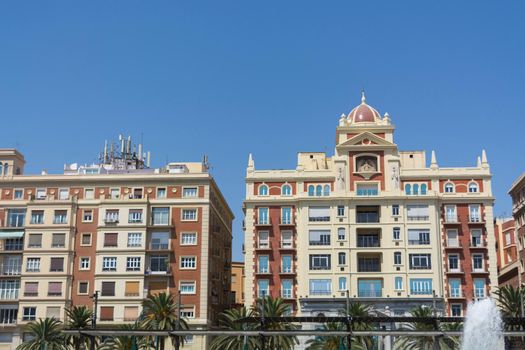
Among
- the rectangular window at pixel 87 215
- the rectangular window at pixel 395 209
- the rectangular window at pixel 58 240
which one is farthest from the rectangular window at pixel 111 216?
the rectangular window at pixel 395 209

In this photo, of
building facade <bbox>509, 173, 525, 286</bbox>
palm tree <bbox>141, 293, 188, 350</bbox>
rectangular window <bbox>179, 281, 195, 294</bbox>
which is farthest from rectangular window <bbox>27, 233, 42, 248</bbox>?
building facade <bbox>509, 173, 525, 286</bbox>

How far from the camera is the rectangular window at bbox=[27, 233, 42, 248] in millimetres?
86625

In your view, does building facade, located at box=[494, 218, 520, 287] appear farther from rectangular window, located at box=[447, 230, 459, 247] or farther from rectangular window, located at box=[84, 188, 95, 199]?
rectangular window, located at box=[84, 188, 95, 199]

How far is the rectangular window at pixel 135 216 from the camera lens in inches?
3393

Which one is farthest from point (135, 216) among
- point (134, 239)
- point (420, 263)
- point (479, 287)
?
point (479, 287)

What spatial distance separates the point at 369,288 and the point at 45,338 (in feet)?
109

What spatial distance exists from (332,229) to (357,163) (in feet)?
27.1

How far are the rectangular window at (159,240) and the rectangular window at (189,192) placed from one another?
4.91 m

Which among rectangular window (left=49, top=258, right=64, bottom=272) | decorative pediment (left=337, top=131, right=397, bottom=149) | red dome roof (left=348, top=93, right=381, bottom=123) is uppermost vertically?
red dome roof (left=348, top=93, right=381, bottom=123)

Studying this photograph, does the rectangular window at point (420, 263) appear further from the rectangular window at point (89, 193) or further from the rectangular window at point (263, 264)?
the rectangular window at point (89, 193)

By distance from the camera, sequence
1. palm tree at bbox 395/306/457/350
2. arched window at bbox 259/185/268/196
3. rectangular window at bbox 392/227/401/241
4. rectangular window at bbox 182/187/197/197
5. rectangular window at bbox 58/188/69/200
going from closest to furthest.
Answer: palm tree at bbox 395/306/457/350 < rectangular window at bbox 392/227/401/241 < arched window at bbox 259/185/268/196 < rectangular window at bbox 182/187/197/197 < rectangular window at bbox 58/188/69/200

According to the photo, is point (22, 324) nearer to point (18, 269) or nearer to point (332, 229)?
point (18, 269)

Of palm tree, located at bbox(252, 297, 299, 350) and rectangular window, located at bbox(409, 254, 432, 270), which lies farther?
rectangular window, located at bbox(409, 254, 432, 270)

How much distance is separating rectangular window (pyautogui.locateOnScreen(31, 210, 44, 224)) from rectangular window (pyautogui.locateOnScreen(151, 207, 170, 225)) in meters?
12.4
